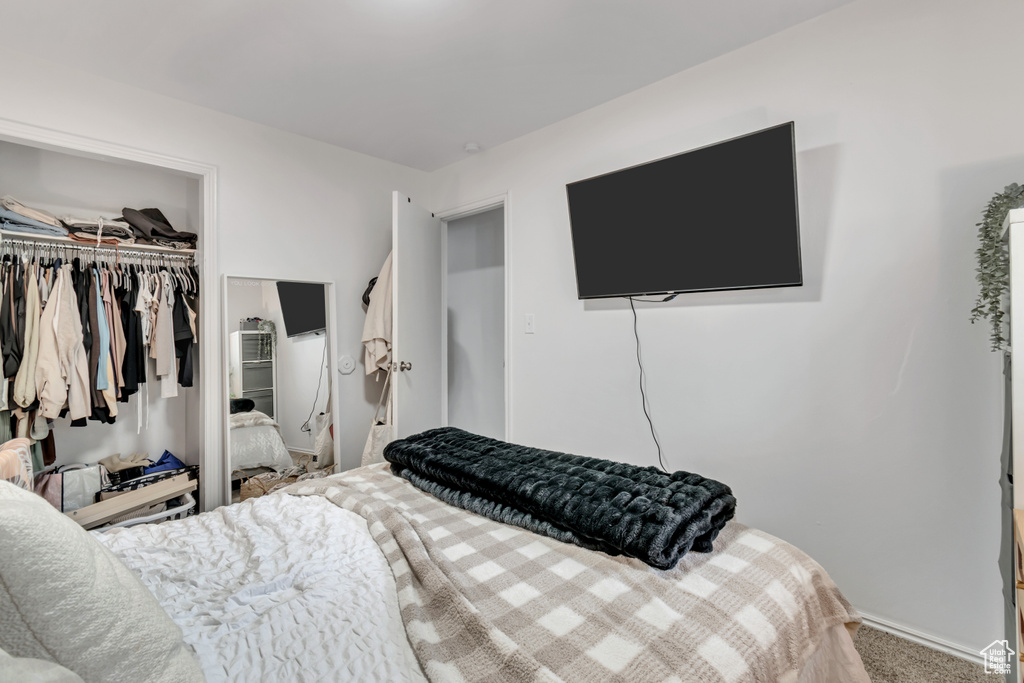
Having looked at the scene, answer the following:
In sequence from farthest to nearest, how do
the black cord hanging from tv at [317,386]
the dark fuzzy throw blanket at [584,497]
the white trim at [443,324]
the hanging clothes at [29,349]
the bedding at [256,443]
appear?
1. the white trim at [443,324]
2. the black cord hanging from tv at [317,386]
3. the bedding at [256,443]
4. the hanging clothes at [29,349]
5. the dark fuzzy throw blanket at [584,497]

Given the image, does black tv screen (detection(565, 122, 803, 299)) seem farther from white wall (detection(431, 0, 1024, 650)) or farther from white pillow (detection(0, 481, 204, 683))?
white pillow (detection(0, 481, 204, 683))

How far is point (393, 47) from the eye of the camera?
204 centimetres

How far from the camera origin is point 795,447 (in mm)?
1976

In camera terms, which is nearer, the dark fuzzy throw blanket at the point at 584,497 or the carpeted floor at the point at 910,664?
the dark fuzzy throw blanket at the point at 584,497

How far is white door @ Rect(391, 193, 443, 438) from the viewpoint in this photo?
9.42 ft

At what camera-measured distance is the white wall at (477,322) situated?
3.67m

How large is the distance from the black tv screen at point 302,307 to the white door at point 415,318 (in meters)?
0.51

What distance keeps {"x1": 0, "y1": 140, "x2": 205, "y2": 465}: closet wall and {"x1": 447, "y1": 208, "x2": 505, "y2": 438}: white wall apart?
175 centimetres

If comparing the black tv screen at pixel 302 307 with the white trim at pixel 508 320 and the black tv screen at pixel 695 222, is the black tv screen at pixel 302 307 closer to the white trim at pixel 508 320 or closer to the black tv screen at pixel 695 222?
the white trim at pixel 508 320

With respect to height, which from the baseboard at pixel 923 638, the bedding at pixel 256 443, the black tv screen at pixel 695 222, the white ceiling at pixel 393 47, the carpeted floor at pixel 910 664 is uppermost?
the white ceiling at pixel 393 47

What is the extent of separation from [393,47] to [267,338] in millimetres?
1748

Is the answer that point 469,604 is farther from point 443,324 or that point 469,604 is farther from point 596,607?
point 443,324

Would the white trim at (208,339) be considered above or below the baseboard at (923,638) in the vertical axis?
above

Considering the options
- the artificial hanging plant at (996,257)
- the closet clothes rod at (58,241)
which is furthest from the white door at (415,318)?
the artificial hanging plant at (996,257)
